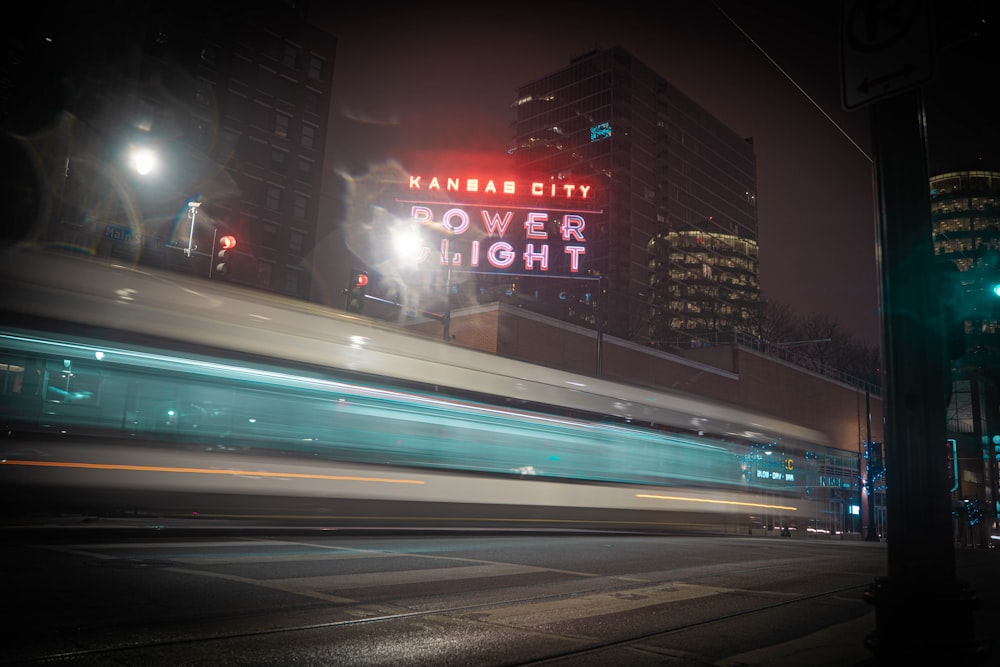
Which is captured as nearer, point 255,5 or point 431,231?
point 431,231

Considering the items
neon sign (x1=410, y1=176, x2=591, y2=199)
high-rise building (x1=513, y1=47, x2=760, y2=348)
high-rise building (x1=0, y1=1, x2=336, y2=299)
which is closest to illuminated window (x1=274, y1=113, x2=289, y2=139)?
high-rise building (x1=0, y1=1, x2=336, y2=299)

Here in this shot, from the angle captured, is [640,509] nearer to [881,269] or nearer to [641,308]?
[881,269]

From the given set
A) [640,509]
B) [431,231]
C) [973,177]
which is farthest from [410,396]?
[973,177]

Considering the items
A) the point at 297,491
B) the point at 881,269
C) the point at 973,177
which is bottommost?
the point at 297,491

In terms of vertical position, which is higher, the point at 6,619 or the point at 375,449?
the point at 375,449

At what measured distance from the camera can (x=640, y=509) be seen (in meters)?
15.2

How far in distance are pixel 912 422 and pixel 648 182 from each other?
4823 inches

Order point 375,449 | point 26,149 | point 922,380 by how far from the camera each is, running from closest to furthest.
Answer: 1. point 922,380
2. point 375,449
3. point 26,149

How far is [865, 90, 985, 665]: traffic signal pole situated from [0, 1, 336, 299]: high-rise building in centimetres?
2595

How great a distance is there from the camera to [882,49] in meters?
4.13

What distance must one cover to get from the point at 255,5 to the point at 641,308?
247 feet

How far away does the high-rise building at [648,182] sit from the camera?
11462 centimetres

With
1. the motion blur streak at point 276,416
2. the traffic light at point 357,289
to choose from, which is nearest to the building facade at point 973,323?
the motion blur streak at point 276,416

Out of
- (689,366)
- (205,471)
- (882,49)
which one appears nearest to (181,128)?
(689,366)
